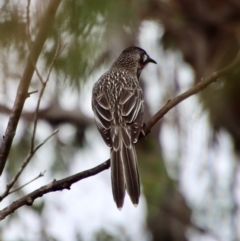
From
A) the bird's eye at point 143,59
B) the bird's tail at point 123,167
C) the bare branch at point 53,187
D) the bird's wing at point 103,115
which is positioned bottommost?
the bare branch at point 53,187

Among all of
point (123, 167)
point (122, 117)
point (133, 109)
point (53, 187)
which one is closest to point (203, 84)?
point (123, 167)

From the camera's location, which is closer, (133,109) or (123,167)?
(123,167)

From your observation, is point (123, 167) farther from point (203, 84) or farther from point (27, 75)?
point (27, 75)

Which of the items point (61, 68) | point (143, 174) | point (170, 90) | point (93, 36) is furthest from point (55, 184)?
point (143, 174)

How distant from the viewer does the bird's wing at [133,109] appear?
588 cm

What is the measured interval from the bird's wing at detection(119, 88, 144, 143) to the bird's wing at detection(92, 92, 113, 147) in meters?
0.15

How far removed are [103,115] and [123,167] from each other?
955mm

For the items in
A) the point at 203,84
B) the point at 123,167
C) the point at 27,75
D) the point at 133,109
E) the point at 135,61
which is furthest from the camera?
the point at 135,61

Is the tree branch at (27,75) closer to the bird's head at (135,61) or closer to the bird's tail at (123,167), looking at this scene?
the bird's tail at (123,167)

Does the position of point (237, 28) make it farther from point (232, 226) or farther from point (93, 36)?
point (93, 36)

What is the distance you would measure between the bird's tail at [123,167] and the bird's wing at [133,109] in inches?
3.0

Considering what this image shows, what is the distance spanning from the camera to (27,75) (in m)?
4.04

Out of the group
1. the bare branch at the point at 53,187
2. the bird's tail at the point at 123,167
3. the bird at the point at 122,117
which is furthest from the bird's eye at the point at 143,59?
the bare branch at the point at 53,187

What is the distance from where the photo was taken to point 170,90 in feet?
31.8
